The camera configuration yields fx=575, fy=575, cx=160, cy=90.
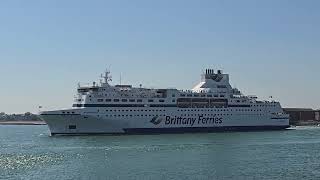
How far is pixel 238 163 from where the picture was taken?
126 ft

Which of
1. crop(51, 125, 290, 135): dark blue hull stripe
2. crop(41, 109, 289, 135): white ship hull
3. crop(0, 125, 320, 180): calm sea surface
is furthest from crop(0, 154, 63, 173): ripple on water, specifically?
crop(51, 125, 290, 135): dark blue hull stripe

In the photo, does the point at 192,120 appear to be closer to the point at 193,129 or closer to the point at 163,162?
the point at 193,129

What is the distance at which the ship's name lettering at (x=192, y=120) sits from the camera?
7856cm

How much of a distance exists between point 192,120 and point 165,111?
451cm

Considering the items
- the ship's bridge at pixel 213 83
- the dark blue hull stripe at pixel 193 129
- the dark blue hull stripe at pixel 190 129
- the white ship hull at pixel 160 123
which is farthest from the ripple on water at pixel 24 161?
the ship's bridge at pixel 213 83

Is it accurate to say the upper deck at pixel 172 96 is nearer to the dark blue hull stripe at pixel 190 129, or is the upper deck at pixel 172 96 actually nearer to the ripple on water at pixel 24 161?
the dark blue hull stripe at pixel 190 129

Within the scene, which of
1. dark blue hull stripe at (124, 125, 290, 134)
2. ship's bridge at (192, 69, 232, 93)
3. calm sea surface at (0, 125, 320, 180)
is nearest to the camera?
calm sea surface at (0, 125, 320, 180)

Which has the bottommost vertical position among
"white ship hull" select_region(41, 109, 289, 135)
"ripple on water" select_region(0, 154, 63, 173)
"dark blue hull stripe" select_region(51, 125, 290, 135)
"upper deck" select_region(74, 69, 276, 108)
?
"ripple on water" select_region(0, 154, 63, 173)

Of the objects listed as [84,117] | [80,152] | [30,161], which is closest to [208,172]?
[30,161]

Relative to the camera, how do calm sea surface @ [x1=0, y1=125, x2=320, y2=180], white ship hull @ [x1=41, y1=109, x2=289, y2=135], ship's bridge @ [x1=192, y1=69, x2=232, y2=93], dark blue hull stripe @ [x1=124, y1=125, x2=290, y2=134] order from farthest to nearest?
1. ship's bridge @ [x1=192, y1=69, x2=232, y2=93]
2. dark blue hull stripe @ [x1=124, y1=125, x2=290, y2=134]
3. white ship hull @ [x1=41, y1=109, x2=289, y2=135]
4. calm sea surface @ [x1=0, y1=125, x2=320, y2=180]

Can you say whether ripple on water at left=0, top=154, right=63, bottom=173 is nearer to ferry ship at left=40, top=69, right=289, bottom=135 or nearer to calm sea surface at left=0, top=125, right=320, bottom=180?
calm sea surface at left=0, top=125, right=320, bottom=180

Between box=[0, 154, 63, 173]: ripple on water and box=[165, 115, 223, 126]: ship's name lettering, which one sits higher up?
box=[165, 115, 223, 126]: ship's name lettering

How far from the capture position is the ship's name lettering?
78.6 m

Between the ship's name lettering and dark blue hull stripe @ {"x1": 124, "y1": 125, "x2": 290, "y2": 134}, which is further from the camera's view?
the ship's name lettering
